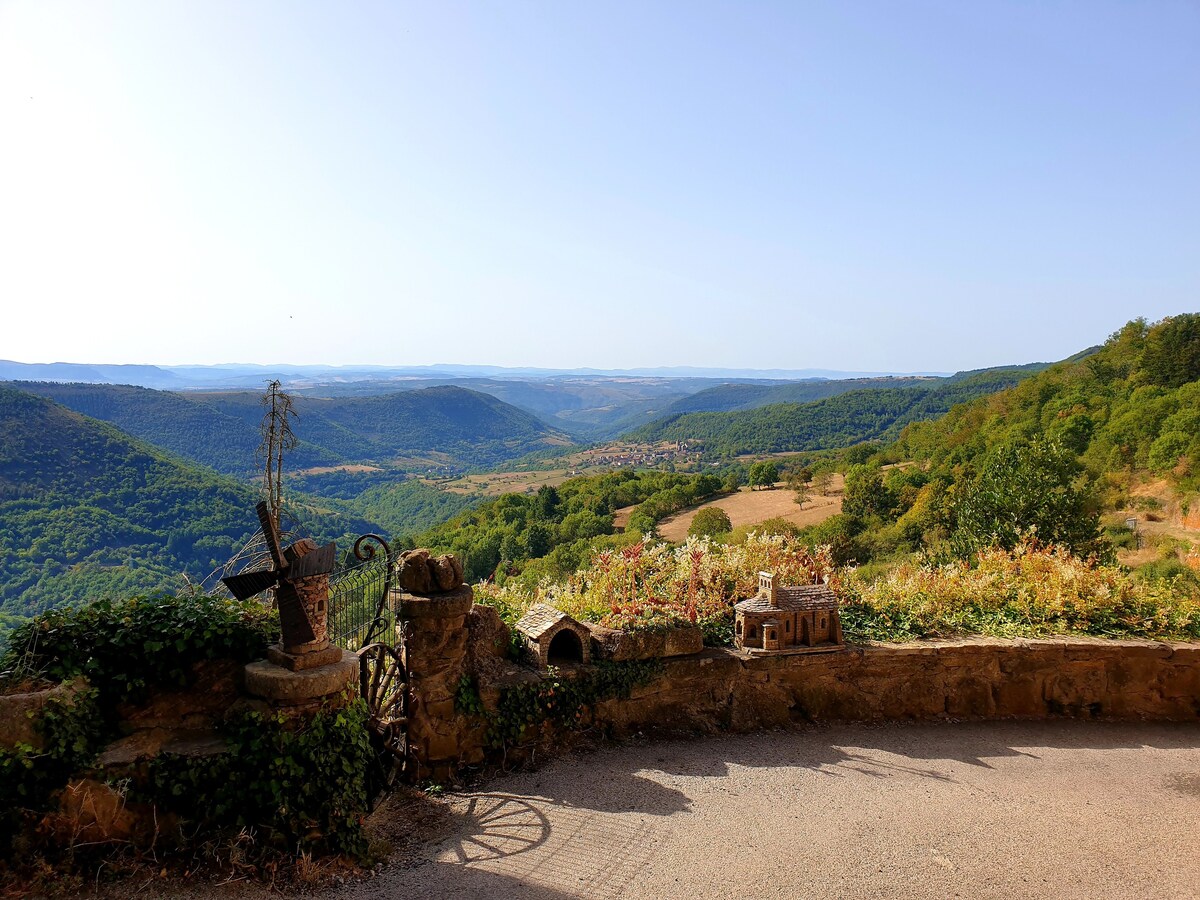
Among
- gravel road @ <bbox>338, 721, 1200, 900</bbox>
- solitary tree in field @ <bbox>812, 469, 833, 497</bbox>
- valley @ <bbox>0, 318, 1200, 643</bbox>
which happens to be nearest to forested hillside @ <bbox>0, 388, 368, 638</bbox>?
valley @ <bbox>0, 318, 1200, 643</bbox>

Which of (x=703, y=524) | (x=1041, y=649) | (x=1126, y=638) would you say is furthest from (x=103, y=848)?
(x=703, y=524)

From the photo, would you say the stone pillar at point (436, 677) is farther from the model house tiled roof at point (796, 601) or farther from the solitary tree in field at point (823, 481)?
the solitary tree in field at point (823, 481)

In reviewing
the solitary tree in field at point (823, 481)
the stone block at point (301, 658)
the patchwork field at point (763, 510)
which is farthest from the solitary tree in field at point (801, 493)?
the stone block at point (301, 658)

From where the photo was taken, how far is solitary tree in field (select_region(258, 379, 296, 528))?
13.6 ft

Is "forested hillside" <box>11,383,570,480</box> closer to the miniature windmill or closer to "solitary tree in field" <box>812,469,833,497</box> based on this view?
the miniature windmill

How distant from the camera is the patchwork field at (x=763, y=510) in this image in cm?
4428

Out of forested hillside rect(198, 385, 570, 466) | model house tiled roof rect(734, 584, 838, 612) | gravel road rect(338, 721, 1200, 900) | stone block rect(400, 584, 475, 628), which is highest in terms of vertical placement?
stone block rect(400, 584, 475, 628)

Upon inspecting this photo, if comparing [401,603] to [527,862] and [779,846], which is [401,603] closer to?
[527,862]

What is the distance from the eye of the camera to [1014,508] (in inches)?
634

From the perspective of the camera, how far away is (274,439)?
13.8 ft

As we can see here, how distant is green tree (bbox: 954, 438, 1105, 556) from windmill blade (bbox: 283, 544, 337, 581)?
14.1 m

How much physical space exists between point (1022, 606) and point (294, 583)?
7073 mm

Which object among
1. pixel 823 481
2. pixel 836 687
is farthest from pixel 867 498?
pixel 836 687

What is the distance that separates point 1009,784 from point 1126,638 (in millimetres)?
2672
